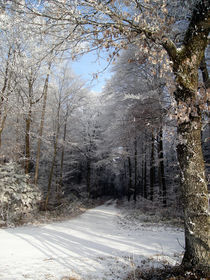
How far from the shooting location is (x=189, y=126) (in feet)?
9.80

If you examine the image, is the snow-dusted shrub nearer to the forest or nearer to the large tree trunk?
the forest

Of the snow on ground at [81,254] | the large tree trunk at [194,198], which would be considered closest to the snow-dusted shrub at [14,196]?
the snow on ground at [81,254]

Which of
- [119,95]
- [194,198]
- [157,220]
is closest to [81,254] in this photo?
[194,198]

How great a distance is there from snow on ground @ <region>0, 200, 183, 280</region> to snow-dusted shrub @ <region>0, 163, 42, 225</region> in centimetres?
115

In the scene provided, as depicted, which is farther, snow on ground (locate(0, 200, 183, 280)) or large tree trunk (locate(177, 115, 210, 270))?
snow on ground (locate(0, 200, 183, 280))

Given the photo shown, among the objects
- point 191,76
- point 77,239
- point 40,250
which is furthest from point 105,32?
point 77,239

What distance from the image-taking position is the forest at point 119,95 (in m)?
2.84

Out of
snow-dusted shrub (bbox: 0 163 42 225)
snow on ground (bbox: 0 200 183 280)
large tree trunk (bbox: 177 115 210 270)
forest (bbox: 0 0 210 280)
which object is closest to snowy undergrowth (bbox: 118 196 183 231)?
forest (bbox: 0 0 210 280)

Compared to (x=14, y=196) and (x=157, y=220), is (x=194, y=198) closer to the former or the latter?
(x=157, y=220)

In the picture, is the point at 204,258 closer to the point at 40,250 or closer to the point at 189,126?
the point at 189,126

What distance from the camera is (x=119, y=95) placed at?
1421 centimetres

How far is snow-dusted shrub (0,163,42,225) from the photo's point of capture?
8484mm

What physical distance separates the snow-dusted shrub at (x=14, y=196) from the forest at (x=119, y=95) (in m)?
0.05

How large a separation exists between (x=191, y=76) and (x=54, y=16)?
246cm
